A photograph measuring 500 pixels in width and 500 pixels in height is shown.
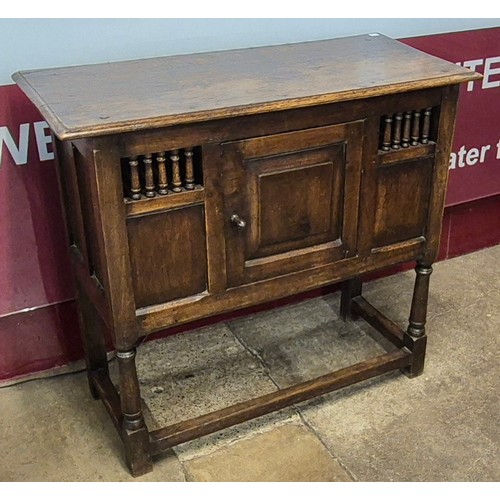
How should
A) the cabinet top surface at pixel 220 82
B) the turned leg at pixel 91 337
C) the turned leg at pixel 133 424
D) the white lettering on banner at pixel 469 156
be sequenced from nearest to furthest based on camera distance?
the cabinet top surface at pixel 220 82 < the turned leg at pixel 133 424 < the turned leg at pixel 91 337 < the white lettering on banner at pixel 469 156

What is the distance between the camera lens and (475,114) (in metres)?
2.72

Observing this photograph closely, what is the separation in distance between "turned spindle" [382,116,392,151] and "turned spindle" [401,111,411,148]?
0.14ft

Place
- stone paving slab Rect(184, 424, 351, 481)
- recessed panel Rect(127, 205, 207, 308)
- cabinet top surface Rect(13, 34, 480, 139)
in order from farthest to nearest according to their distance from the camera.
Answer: stone paving slab Rect(184, 424, 351, 481), recessed panel Rect(127, 205, 207, 308), cabinet top surface Rect(13, 34, 480, 139)

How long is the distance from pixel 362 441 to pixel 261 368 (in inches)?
17.4

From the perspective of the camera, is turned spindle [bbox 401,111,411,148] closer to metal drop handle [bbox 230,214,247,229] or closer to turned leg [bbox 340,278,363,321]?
metal drop handle [bbox 230,214,247,229]

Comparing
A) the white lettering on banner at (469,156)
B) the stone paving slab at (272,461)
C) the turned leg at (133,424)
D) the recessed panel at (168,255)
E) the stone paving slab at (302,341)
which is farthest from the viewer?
the white lettering on banner at (469,156)

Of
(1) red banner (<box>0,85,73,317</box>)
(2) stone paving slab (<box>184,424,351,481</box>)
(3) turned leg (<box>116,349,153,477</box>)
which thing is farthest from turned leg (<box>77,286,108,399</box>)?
(2) stone paving slab (<box>184,424,351,481</box>)

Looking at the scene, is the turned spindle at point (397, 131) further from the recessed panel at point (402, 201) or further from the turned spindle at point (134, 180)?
the turned spindle at point (134, 180)

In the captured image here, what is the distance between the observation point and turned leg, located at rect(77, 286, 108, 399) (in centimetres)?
214

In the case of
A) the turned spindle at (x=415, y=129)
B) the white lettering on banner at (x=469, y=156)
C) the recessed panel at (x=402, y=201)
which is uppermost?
the turned spindle at (x=415, y=129)

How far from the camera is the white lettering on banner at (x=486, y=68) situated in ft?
8.57

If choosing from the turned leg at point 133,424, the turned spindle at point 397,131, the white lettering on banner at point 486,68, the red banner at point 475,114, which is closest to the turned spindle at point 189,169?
the turned leg at point 133,424
